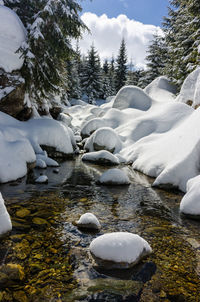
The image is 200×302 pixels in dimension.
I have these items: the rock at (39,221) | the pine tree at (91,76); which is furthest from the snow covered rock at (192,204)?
the pine tree at (91,76)

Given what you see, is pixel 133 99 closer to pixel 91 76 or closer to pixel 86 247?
pixel 86 247

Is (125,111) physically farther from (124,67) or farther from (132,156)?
(124,67)

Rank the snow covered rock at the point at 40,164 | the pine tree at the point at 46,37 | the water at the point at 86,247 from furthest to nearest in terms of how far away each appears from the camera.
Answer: the pine tree at the point at 46,37 → the snow covered rock at the point at 40,164 → the water at the point at 86,247

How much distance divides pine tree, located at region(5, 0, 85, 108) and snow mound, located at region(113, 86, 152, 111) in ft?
30.2

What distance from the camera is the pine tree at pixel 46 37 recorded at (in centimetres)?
982

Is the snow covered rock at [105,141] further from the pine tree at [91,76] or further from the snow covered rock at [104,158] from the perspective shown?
the pine tree at [91,76]

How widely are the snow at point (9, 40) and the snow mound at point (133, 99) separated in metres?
11.8

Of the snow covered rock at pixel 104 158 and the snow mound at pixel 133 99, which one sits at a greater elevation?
the snow mound at pixel 133 99

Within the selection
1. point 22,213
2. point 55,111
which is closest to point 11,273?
point 22,213

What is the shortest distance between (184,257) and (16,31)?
11125mm

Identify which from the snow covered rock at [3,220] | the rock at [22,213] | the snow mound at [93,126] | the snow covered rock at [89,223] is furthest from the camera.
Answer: the snow mound at [93,126]

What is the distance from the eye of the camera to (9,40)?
31.9 feet

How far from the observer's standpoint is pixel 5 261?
9.45ft

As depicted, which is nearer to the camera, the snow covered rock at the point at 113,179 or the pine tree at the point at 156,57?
the snow covered rock at the point at 113,179
